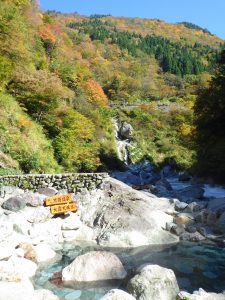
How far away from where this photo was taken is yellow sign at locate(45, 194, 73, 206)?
42.1ft

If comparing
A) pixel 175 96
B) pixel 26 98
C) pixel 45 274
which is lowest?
pixel 45 274

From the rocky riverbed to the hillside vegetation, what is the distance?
4431 mm

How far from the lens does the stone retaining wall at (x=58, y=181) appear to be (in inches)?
544

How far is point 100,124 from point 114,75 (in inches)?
1363

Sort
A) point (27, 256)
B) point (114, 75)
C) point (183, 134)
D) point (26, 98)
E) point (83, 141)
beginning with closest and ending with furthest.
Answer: point (27, 256) < point (26, 98) < point (83, 141) < point (183, 134) < point (114, 75)

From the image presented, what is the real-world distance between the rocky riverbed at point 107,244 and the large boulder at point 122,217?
34 mm

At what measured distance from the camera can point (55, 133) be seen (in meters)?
22.9

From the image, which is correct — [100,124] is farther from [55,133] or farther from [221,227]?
[221,227]

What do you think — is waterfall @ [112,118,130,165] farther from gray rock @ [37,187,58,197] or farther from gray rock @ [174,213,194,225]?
gray rock @ [37,187,58,197]

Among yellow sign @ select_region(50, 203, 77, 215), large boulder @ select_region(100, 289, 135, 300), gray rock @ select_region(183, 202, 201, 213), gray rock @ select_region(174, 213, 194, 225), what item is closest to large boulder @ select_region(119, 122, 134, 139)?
gray rock @ select_region(183, 202, 201, 213)

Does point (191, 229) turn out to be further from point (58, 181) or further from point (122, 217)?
point (58, 181)

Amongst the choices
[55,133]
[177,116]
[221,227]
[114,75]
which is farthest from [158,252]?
[114,75]

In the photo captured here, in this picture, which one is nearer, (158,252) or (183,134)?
(158,252)

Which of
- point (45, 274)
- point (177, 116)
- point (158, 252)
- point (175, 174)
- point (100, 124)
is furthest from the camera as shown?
point (177, 116)
